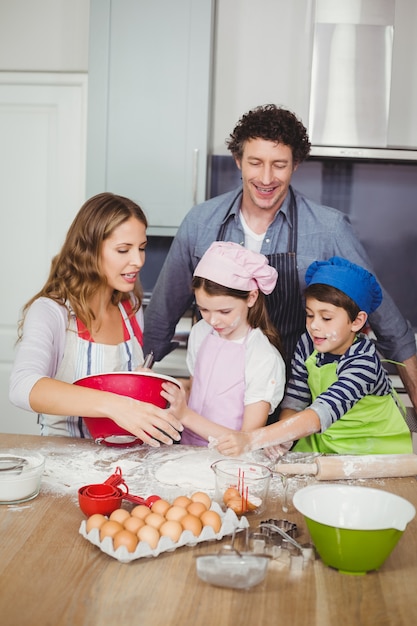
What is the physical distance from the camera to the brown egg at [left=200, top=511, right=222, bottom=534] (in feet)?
3.77

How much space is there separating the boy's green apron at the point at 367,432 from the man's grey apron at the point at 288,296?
34 cm

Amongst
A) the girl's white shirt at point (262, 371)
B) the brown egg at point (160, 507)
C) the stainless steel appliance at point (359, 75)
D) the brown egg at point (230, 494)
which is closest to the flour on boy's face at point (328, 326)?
the girl's white shirt at point (262, 371)

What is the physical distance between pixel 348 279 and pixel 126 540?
1.02 metres

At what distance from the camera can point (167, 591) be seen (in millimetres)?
995

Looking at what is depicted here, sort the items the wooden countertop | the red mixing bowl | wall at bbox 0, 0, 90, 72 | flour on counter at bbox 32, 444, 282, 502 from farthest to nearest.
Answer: wall at bbox 0, 0, 90, 72, the red mixing bowl, flour on counter at bbox 32, 444, 282, 502, the wooden countertop

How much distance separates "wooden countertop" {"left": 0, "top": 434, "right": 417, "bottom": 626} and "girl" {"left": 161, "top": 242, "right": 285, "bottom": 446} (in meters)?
0.74

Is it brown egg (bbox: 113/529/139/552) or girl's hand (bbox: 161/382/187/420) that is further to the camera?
girl's hand (bbox: 161/382/187/420)

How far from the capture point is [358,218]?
3289mm

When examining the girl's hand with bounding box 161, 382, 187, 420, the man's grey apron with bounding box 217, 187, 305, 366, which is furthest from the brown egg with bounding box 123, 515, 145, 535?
the man's grey apron with bounding box 217, 187, 305, 366

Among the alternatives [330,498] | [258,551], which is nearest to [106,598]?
[258,551]

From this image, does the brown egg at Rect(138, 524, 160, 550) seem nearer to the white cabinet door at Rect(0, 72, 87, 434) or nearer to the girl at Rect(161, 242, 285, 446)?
the girl at Rect(161, 242, 285, 446)

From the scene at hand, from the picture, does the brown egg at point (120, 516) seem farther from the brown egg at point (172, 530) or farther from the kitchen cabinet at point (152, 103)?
the kitchen cabinet at point (152, 103)

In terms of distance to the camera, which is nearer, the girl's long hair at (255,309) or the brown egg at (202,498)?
the brown egg at (202,498)

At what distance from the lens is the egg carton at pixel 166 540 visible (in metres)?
1.07
